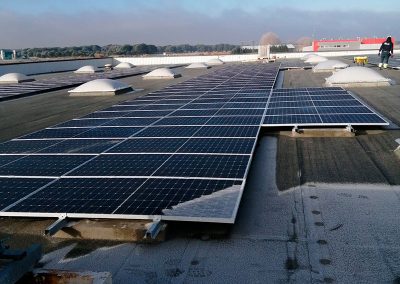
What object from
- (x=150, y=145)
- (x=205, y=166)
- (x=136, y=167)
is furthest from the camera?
(x=150, y=145)

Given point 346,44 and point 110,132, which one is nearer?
point 110,132

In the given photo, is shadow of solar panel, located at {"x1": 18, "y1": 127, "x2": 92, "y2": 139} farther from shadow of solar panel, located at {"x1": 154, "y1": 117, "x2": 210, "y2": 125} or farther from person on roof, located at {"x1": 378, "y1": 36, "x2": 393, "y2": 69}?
person on roof, located at {"x1": 378, "y1": 36, "x2": 393, "y2": 69}

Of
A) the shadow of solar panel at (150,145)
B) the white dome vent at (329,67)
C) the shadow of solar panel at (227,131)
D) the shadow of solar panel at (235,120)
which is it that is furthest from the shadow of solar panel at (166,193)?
the white dome vent at (329,67)

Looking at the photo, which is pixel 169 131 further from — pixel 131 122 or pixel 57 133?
pixel 57 133

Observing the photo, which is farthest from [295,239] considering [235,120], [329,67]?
[329,67]

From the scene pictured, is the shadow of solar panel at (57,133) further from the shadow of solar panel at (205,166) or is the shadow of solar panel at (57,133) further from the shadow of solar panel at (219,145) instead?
the shadow of solar panel at (205,166)

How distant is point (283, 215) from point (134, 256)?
3424mm

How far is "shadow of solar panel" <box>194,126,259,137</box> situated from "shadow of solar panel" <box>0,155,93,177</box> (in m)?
4.65

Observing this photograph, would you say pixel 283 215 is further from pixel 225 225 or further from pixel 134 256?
pixel 134 256

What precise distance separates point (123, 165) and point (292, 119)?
8406 mm

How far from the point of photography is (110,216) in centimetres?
807

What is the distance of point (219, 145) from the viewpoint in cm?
1300

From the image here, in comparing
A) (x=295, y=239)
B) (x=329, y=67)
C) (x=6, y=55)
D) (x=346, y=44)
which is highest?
(x=346, y=44)

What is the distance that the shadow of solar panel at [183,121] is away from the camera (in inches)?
680
